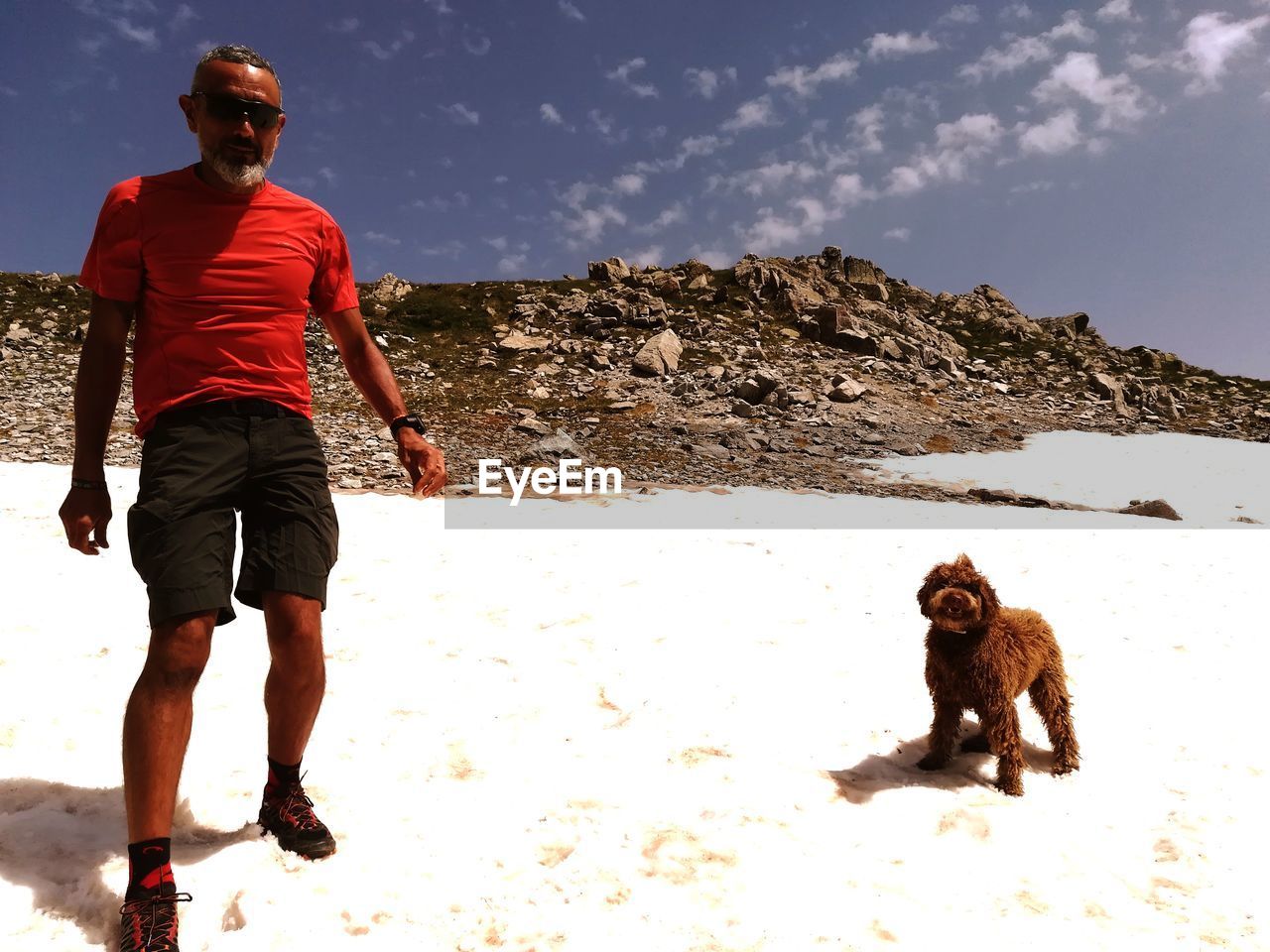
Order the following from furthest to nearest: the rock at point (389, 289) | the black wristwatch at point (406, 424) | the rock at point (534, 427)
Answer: the rock at point (389, 289) → the rock at point (534, 427) → the black wristwatch at point (406, 424)

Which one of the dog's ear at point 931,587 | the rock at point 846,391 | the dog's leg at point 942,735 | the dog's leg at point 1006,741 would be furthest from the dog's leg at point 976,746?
the rock at point 846,391

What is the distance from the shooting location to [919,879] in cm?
349

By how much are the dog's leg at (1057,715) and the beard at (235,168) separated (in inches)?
210

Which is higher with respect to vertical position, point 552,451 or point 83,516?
point 552,451

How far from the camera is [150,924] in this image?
269 centimetres

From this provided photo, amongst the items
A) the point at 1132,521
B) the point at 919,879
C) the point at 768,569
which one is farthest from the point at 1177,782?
the point at 1132,521

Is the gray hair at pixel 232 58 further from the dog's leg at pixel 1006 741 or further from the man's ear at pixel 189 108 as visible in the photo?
the dog's leg at pixel 1006 741

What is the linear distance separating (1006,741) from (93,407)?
5.07m

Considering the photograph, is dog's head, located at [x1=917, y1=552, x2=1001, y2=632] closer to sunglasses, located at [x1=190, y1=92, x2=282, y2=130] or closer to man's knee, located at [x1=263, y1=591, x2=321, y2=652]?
man's knee, located at [x1=263, y1=591, x2=321, y2=652]

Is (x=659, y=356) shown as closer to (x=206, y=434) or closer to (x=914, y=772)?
(x=914, y=772)

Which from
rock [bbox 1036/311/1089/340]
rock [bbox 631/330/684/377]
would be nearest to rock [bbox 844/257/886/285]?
Answer: rock [bbox 1036/311/1089/340]

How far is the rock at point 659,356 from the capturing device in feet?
115

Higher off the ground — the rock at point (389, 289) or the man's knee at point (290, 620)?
the rock at point (389, 289)

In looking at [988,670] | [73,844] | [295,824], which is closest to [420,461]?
[295,824]
